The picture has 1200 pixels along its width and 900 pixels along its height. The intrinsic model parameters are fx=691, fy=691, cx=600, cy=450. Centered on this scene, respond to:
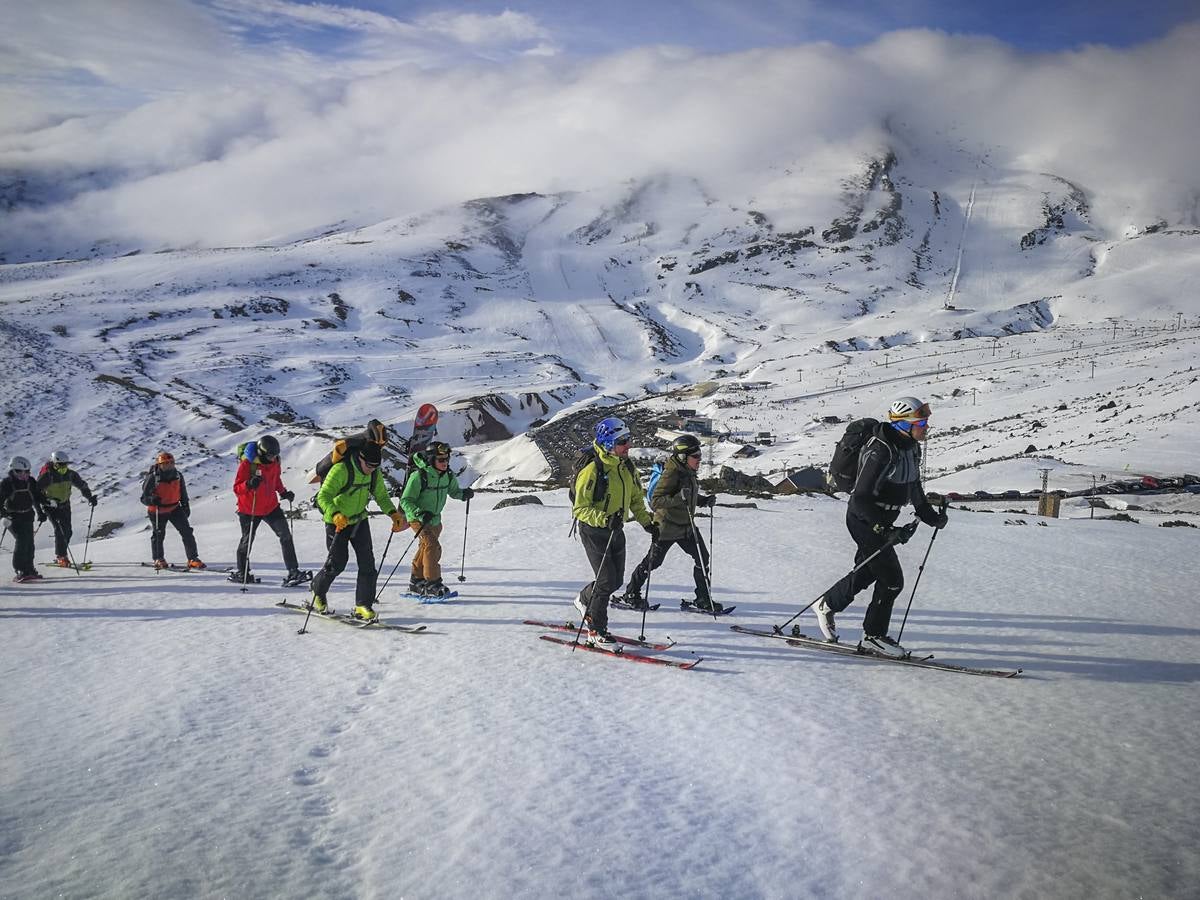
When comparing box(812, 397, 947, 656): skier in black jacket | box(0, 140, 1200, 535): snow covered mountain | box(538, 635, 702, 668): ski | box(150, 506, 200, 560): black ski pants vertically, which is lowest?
box(538, 635, 702, 668): ski

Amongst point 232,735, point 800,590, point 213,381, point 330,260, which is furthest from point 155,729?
point 330,260

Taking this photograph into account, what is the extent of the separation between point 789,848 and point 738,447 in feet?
157

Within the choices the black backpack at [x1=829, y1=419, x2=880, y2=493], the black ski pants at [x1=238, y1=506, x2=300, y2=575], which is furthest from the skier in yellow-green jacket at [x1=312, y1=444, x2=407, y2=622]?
the black backpack at [x1=829, y1=419, x2=880, y2=493]

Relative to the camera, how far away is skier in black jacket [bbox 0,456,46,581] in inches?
423

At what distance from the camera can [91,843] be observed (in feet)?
11.7

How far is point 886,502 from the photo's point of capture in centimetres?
682

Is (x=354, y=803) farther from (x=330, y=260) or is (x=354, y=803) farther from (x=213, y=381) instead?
(x=330, y=260)

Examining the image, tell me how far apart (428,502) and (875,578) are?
5.54 m

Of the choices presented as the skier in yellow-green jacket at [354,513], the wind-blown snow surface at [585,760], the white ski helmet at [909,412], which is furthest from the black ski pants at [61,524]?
the white ski helmet at [909,412]

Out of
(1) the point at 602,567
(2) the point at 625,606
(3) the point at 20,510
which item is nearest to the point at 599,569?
(1) the point at 602,567

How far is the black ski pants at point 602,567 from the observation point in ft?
23.6

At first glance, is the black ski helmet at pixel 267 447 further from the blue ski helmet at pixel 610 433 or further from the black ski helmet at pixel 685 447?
the black ski helmet at pixel 685 447

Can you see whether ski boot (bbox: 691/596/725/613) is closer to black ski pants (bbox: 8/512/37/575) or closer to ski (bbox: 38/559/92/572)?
black ski pants (bbox: 8/512/37/575)

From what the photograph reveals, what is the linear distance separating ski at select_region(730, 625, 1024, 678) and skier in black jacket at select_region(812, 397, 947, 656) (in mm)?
85
